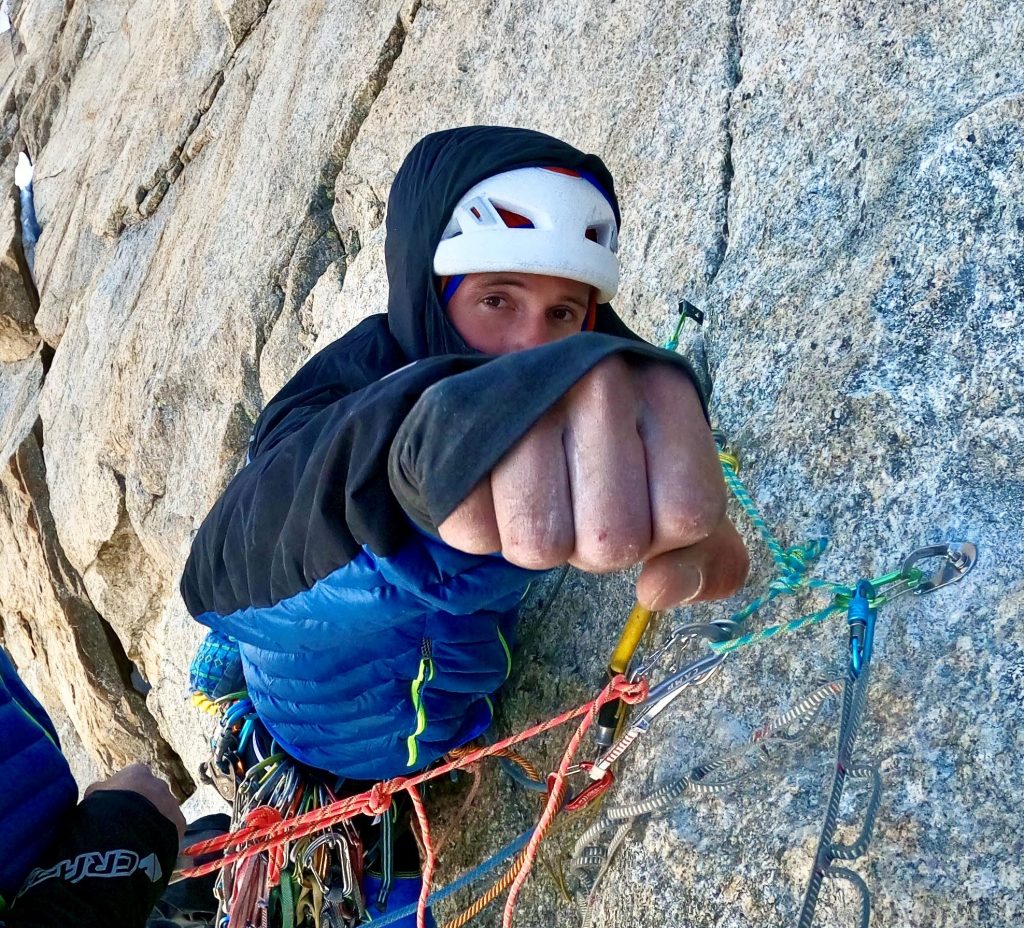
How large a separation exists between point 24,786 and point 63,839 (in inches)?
6.0

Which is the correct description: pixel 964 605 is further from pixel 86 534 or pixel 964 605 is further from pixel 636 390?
pixel 86 534

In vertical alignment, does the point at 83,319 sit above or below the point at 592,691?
above

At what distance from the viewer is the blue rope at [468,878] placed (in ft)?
6.60

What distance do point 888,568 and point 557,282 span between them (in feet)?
2.81

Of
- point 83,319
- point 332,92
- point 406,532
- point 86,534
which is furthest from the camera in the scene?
point 83,319

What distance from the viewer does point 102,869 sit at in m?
1.94

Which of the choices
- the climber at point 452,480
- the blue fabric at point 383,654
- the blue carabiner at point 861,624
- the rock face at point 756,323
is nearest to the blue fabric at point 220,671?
the climber at point 452,480

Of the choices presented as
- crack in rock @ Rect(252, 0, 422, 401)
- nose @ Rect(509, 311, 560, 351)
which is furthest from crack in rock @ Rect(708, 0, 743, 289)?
crack in rock @ Rect(252, 0, 422, 401)

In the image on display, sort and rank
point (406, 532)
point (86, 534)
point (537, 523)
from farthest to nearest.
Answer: point (86, 534) → point (406, 532) → point (537, 523)

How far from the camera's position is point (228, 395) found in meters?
4.48

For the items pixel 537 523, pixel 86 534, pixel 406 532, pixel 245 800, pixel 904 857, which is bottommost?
pixel 86 534

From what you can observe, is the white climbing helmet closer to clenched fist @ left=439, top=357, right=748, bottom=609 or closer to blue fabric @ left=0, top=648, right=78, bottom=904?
clenched fist @ left=439, top=357, right=748, bottom=609

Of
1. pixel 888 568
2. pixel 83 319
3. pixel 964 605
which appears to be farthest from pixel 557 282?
pixel 83 319

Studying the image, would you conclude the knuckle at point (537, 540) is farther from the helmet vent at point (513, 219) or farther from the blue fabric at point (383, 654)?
the helmet vent at point (513, 219)
